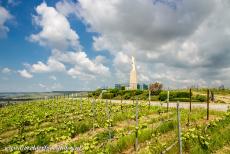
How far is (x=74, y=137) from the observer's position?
48.0 ft

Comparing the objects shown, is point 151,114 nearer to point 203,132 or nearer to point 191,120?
point 191,120

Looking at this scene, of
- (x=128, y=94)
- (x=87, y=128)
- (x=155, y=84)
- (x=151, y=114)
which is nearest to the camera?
(x=87, y=128)

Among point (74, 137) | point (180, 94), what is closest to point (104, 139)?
point (74, 137)

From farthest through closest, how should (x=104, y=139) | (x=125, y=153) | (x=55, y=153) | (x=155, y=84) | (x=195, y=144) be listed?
(x=155, y=84)
(x=104, y=139)
(x=55, y=153)
(x=125, y=153)
(x=195, y=144)

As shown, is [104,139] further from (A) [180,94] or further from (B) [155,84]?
(B) [155,84]

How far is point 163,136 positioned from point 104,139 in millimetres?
2356

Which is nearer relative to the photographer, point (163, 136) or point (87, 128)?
point (163, 136)

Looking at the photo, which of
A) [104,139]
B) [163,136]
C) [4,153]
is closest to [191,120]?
[163,136]

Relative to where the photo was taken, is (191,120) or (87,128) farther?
(87,128)

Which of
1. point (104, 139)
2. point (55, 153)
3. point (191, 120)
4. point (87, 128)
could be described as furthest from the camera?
point (87, 128)

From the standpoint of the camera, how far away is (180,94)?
118 feet

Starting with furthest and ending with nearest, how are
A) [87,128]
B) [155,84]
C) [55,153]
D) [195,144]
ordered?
1. [155,84]
2. [87,128]
3. [55,153]
4. [195,144]

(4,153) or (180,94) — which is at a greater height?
(180,94)

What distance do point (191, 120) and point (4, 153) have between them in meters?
8.35
